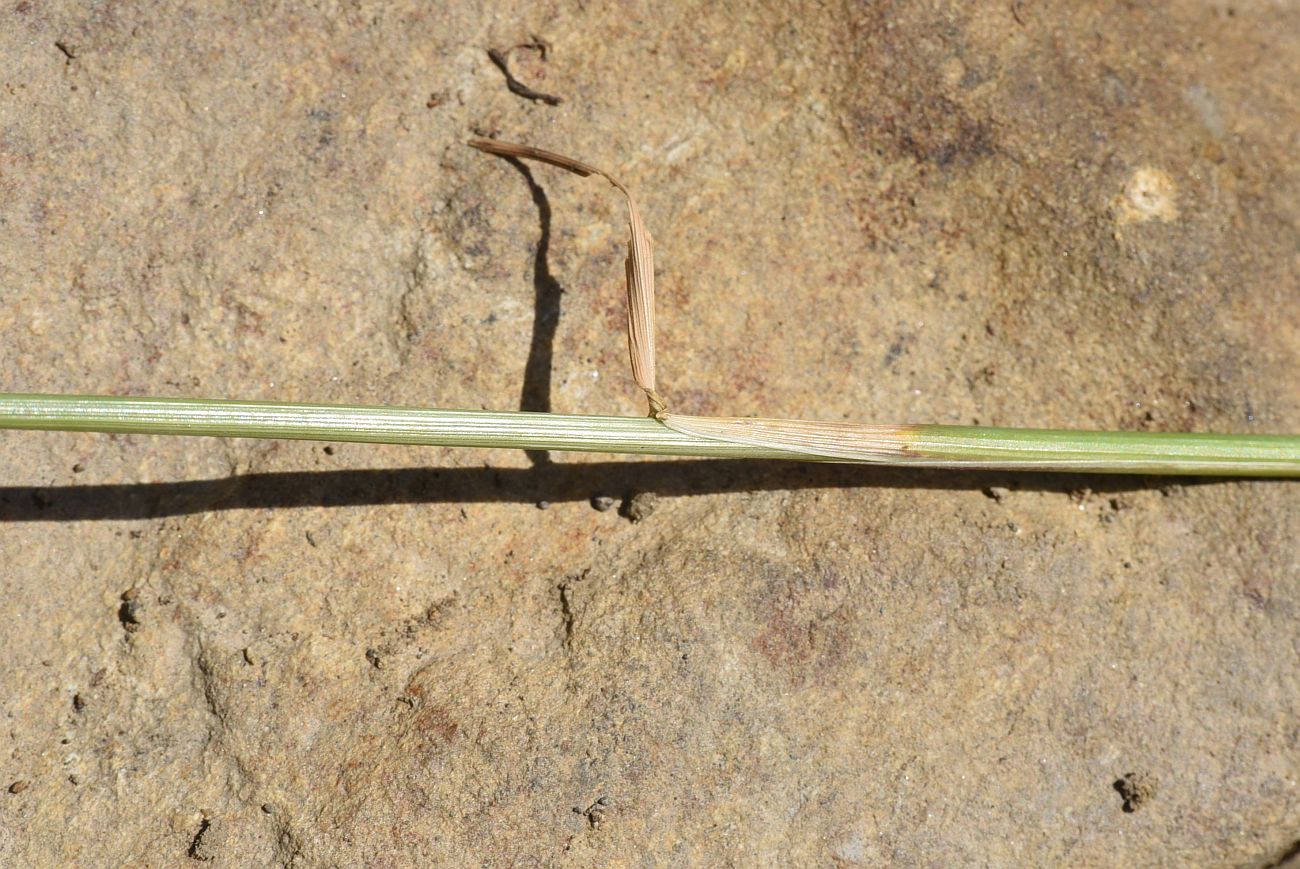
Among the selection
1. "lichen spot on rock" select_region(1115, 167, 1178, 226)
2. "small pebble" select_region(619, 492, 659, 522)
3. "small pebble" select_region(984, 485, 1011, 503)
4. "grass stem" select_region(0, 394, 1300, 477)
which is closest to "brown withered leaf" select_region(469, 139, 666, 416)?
"grass stem" select_region(0, 394, 1300, 477)

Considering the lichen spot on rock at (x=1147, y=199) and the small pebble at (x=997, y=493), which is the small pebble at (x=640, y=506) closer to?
Result: the small pebble at (x=997, y=493)

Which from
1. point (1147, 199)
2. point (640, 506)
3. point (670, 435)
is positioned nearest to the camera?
point (670, 435)

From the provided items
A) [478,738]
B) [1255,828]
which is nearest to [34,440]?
[478,738]

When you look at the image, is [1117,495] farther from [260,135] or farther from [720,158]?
[260,135]

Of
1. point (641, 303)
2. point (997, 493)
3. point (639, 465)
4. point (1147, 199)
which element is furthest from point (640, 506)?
point (1147, 199)

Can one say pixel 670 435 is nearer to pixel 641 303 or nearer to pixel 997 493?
pixel 641 303

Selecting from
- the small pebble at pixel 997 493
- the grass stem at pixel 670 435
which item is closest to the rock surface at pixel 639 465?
the small pebble at pixel 997 493

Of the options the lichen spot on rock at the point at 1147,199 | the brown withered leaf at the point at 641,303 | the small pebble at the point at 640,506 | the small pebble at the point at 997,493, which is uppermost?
the lichen spot on rock at the point at 1147,199

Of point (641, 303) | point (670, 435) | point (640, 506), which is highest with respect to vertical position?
point (641, 303)
